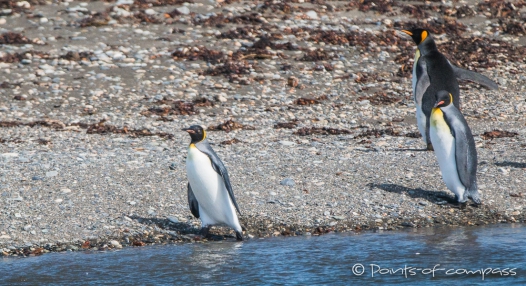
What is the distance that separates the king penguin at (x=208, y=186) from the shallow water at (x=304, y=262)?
21cm

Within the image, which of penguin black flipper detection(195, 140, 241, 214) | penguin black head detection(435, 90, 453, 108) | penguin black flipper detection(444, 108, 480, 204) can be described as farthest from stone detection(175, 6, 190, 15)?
penguin black flipper detection(195, 140, 241, 214)

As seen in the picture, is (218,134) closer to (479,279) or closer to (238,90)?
(238,90)

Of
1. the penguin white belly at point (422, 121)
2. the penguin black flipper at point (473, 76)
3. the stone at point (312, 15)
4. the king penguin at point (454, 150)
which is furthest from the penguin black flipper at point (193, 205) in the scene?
the stone at point (312, 15)

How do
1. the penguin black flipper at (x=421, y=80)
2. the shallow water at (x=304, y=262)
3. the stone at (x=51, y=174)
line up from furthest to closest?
the penguin black flipper at (x=421, y=80) < the stone at (x=51, y=174) < the shallow water at (x=304, y=262)

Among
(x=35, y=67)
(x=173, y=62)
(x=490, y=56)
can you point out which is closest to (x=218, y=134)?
(x=173, y=62)

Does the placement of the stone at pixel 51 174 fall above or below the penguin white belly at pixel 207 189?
below

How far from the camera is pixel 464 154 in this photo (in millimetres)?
6926

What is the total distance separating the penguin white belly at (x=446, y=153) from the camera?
267 inches

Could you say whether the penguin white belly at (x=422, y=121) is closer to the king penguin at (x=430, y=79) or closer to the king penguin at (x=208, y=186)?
the king penguin at (x=430, y=79)

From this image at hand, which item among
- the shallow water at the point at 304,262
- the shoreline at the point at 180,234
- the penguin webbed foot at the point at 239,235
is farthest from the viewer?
the penguin webbed foot at the point at 239,235

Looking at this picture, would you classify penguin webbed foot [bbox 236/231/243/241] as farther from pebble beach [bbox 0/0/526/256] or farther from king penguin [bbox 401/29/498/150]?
king penguin [bbox 401/29/498/150]

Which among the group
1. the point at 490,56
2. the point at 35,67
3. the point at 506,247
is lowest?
the point at 35,67

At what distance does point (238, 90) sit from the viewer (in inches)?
445

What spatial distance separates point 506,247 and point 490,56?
25.2 feet
